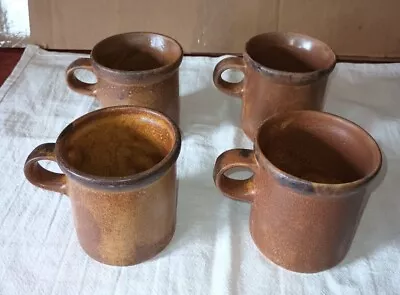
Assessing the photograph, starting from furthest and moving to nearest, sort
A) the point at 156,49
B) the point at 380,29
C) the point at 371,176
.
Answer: the point at 380,29
the point at 156,49
the point at 371,176

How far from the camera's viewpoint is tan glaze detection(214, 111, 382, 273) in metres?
0.36

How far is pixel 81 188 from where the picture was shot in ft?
1.19

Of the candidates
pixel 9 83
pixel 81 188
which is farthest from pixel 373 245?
pixel 9 83

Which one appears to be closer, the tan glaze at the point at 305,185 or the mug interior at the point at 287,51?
the tan glaze at the point at 305,185

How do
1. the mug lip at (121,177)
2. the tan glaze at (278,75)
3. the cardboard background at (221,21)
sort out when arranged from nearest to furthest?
the mug lip at (121,177), the tan glaze at (278,75), the cardboard background at (221,21)

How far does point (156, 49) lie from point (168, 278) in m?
0.22

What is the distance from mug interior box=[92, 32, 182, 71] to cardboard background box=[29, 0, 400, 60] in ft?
0.41

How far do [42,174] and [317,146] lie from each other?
195 millimetres

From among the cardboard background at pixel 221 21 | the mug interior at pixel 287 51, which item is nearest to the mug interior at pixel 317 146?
the mug interior at pixel 287 51

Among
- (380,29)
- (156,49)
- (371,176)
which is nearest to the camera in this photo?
(371,176)

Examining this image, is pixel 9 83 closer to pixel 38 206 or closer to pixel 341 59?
pixel 38 206

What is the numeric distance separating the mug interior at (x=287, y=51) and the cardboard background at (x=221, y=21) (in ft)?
0.39

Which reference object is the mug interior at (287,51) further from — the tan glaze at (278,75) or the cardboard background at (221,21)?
the cardboard background at (221,21)

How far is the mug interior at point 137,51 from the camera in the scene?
519 millimetres
